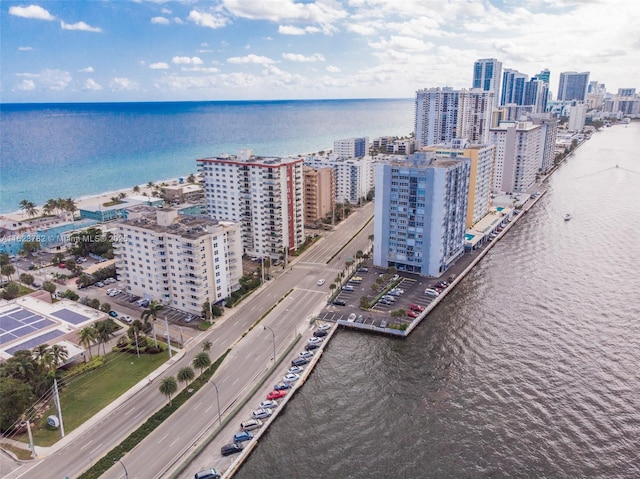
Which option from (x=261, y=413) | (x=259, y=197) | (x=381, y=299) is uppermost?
(x=259, y=197)

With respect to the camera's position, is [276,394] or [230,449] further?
[276,394]

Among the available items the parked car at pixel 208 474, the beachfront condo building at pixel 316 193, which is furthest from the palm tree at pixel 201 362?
the beachfront condo building at pixel 316 193

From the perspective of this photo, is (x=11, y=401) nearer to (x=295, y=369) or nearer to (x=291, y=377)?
(x=291, y=377)

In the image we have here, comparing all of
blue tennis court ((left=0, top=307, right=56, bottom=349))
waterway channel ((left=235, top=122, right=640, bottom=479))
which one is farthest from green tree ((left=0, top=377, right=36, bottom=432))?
waterway channel ((left=235, top=122, right=640, bottom=479))

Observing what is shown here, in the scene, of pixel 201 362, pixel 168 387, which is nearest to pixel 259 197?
pixel 201 362

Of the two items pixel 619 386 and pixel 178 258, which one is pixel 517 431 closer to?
pixel 619 386

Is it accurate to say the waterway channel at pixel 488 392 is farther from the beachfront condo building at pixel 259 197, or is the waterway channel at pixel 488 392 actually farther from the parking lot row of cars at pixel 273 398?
the beachfront condo building at pixel 259 197
